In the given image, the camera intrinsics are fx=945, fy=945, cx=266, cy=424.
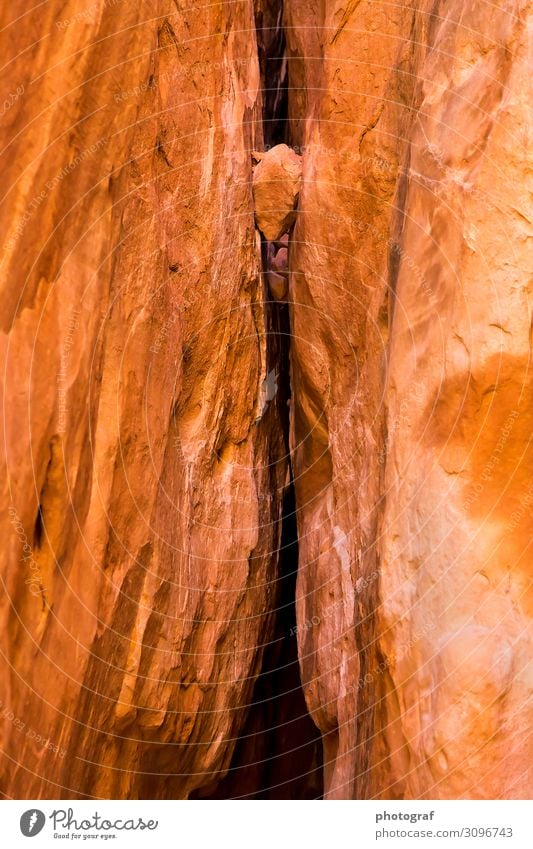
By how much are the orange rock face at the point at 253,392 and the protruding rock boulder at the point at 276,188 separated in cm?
3

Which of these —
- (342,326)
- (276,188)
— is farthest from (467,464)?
(276,188)

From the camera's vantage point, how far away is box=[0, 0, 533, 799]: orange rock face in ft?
20.3

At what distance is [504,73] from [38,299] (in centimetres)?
361

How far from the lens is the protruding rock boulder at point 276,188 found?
10.7 m

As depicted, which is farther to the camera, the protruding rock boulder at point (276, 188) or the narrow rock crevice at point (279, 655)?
the narrow rock crevice at point (279, 655)

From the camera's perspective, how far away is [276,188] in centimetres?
1078

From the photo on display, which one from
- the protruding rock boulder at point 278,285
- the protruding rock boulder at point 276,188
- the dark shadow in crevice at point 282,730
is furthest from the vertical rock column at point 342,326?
the dark shadow in crevice at point 282,730

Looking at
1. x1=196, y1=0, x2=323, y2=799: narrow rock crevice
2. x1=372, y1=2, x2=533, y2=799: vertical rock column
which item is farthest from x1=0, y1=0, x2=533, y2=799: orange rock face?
x1=196, y1=0, x2=323, y2=799: narrow rock crevice

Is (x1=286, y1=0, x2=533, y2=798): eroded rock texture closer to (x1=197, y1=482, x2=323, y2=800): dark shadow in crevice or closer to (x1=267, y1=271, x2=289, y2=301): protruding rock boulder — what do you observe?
(x1=267, y1=271, x2=289, y2=301): protruding rock boulder

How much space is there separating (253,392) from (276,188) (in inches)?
92.2

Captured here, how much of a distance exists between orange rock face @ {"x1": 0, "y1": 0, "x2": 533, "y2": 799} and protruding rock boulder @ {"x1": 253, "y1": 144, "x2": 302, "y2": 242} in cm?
3

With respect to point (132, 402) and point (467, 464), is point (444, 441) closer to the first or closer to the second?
point (467, 464)

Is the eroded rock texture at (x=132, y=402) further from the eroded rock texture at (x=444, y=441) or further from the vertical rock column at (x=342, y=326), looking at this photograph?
the eroded rock texture at (x=444, y=441)

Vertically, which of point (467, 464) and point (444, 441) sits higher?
point (444, 441)
